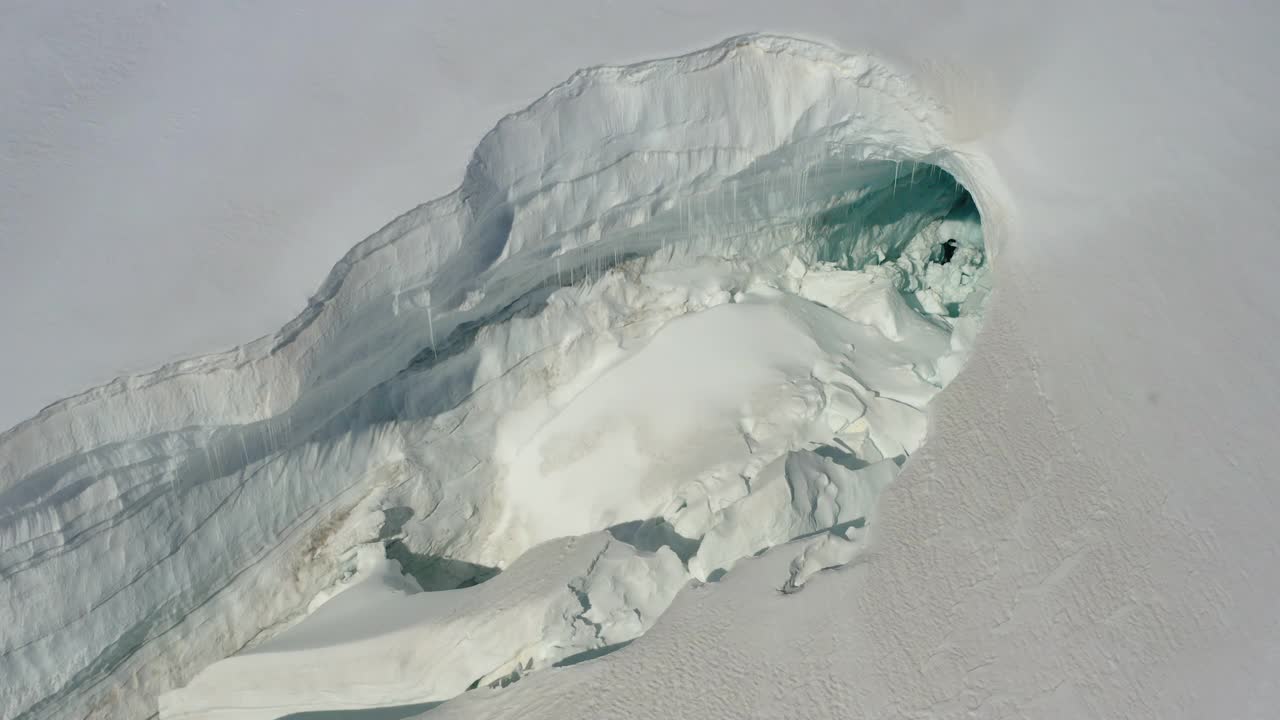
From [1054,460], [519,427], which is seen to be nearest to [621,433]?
[519,427]

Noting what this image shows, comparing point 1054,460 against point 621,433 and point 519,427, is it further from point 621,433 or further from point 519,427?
point 519,427

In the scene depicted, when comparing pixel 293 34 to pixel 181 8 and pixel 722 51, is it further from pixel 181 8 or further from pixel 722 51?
pixel 722 51

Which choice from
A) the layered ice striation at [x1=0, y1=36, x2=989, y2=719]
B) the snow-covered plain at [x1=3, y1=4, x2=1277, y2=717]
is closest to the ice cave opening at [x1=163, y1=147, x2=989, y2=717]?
→ the layered ice striation at [x1=0, y1=36, x2=989, y2=719]

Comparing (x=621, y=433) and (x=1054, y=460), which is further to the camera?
(x=621, y=433)

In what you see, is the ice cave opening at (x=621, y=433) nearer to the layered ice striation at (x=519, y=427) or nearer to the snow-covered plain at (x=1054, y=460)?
the layered ice striation at (x=519, y=427)

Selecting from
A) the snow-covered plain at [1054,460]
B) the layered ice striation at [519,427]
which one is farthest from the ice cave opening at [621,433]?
the snow-covered plain at [1054,460]

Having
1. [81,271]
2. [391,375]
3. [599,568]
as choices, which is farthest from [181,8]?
[599,568]
